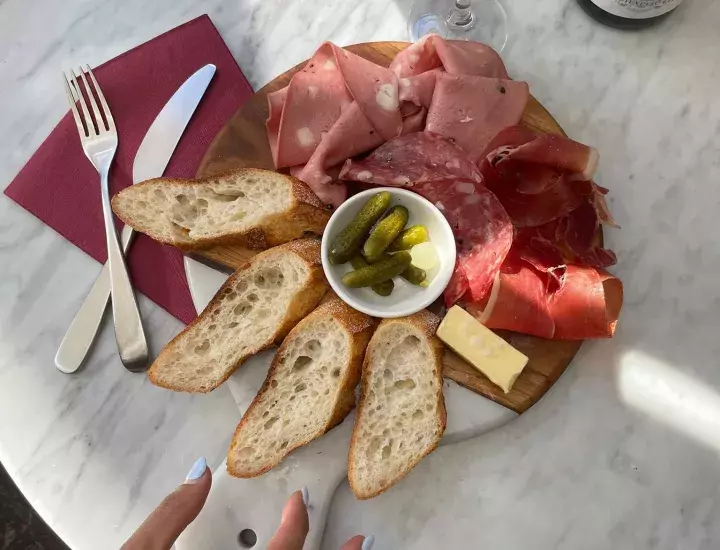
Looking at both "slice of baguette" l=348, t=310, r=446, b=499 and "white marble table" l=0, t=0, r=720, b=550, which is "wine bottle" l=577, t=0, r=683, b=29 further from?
"slice of baguette" l=348, t=310, r=446, b=499

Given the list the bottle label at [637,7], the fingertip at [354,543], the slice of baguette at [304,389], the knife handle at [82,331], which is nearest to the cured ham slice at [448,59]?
the bottle label at [637,7]

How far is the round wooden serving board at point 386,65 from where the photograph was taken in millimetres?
1184

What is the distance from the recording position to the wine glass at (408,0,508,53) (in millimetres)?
1442

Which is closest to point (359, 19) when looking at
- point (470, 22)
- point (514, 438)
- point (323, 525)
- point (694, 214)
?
point (470, 22)

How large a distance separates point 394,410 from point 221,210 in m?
0.49

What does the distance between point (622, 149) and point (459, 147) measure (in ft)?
1.28

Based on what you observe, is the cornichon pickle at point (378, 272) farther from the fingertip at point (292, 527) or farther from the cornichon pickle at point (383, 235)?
the fingertip at point (292, 527)

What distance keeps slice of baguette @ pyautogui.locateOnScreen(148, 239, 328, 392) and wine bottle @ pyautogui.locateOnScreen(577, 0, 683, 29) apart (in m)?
0.81

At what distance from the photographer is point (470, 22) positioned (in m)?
1.44

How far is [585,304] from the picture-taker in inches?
45.5

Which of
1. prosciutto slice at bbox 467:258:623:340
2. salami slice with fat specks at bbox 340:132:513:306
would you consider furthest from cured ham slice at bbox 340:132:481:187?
prosciutto slice at bbox 467:258:623:340

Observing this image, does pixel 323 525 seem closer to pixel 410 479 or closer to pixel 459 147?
pixel 410 479

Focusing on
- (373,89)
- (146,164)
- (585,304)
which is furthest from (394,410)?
(146,164)

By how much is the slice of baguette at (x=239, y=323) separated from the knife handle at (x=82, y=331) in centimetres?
20
